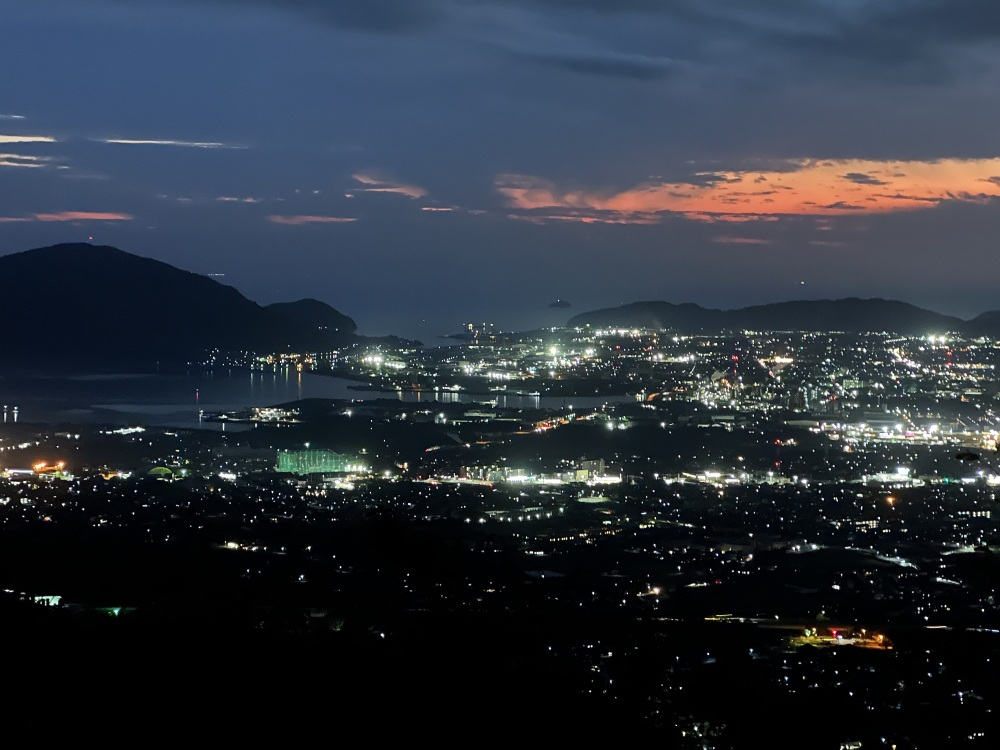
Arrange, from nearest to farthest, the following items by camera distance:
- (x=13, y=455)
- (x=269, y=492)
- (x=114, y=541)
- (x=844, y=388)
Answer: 1. (x=114, y=541)
2. (x=269, y=492)
3. (x=13, y=455)
4. (x=844, y=388)

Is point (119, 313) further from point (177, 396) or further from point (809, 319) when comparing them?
point (809, 319)

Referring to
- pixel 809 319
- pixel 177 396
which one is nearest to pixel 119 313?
pixel 177 396

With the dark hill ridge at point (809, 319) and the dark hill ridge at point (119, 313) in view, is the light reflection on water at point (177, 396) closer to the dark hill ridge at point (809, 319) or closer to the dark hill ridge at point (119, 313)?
the dark hill ridge at point (119, 313)

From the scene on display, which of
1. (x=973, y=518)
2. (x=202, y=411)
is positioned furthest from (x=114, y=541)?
(x=202, y=411)

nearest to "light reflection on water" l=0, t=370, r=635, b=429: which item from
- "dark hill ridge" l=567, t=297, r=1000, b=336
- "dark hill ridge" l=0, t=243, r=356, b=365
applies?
"dark hill ridge" l=0, t=243, r=356, b=365

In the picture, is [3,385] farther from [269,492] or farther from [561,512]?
[561,512]

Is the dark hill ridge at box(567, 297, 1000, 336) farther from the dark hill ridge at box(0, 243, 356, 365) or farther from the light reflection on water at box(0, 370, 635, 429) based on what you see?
the light reflection on water at box(0, 370, 635, 429)

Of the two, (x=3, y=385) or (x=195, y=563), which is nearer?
(x=195, y=563)
